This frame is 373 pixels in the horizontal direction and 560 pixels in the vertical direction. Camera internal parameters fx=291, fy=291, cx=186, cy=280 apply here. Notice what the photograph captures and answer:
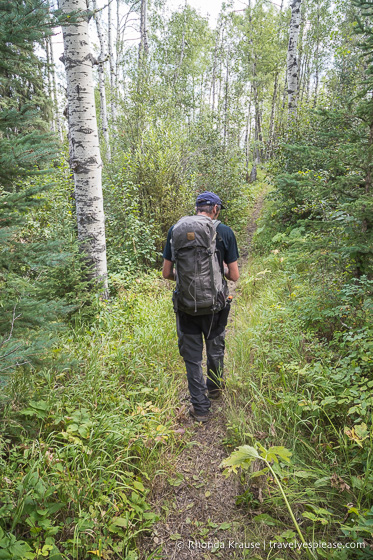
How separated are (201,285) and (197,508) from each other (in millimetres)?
1769

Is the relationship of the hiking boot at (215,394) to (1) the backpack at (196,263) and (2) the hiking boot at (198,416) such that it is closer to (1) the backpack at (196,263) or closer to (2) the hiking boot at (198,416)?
(2) the hiking boot at (198,416)

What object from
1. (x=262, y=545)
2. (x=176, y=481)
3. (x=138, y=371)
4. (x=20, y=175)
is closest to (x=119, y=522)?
(x=176, y=481)

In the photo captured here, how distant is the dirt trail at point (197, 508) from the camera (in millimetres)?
1911

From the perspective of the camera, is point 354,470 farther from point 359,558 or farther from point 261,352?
point 261,352

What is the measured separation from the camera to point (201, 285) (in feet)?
9.13

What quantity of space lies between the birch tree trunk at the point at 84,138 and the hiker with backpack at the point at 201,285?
1751 mm

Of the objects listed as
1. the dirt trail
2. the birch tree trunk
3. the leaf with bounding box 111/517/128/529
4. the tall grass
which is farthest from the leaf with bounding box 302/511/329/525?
the birch tree trunk

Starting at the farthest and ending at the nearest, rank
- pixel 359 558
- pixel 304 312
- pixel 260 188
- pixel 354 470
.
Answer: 1. pixel 260 188
2. pixel 304 312
3. pixel 354 470
4. pixel 359 558

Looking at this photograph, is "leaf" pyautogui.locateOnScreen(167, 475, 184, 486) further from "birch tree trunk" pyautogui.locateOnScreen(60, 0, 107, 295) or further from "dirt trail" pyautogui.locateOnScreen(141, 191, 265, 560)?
"birch tree trunk" pyautogui.locateOnScreen(60, 0, 107, 295)

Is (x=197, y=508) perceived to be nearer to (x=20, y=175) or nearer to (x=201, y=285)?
(x=201, y=285)

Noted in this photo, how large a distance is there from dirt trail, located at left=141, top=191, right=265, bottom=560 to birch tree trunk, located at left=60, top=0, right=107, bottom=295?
2708 mm

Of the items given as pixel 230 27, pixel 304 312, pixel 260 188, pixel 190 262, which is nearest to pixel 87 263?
pixel 190 262

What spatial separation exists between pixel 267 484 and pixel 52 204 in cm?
604

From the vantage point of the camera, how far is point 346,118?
325 cm
